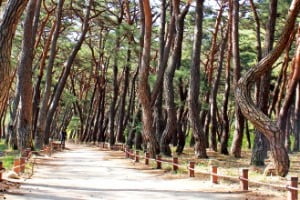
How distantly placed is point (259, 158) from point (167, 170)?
341 centimetres

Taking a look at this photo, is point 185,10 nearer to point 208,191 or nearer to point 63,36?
point 208,191

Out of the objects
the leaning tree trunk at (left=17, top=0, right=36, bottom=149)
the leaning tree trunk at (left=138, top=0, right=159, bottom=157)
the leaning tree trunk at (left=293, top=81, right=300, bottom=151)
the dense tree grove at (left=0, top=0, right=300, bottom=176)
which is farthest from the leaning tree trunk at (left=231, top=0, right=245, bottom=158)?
the leaning tree trunk at (left=17, top=0, right=36, bottom=149)

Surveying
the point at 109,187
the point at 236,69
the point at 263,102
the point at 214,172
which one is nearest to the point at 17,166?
the point at 109,187

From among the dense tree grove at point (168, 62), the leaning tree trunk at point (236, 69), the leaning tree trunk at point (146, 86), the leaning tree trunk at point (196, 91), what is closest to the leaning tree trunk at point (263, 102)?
the dense tree grove at point (168, 62)

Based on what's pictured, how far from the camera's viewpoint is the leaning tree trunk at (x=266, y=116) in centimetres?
1333

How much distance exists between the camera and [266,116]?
13.5 m

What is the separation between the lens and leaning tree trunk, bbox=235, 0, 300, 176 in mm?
13328

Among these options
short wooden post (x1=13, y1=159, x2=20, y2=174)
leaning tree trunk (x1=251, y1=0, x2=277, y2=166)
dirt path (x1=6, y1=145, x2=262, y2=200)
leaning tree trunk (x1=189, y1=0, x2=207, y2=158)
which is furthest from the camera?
leaning tree trunk (x1=189, y1=0, x2=207, y2=158)

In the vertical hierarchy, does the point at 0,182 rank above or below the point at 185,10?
below

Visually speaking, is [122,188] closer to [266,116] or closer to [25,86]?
[266,116]

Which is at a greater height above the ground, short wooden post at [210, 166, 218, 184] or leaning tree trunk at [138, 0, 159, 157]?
leaning tree trunk at [138, 0, 159, 157]

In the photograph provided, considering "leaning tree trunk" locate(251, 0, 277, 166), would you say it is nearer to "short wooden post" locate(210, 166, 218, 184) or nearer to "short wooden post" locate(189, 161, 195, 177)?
"short wooden post" locate(189, 161, 195, 177)

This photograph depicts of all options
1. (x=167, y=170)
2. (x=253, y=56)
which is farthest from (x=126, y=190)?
(x=253, y=56)

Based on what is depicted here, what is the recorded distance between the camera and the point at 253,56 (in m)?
34.1
